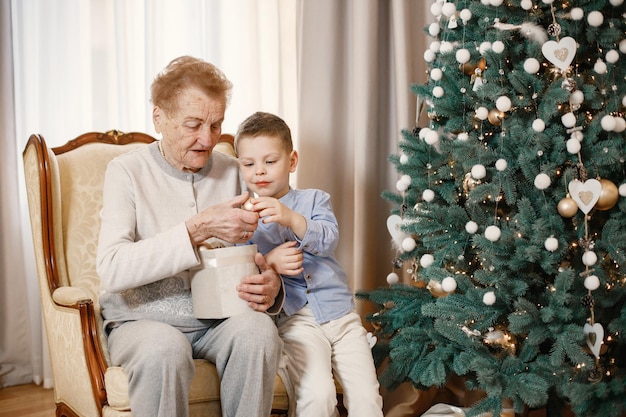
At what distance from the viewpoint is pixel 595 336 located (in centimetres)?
188

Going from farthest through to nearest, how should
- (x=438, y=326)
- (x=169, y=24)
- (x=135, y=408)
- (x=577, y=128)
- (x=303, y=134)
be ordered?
(x=169, y=24) → (x=303, y=134) → (x=438, y=326) → (x=577, y=128) → (x=135, y=408)

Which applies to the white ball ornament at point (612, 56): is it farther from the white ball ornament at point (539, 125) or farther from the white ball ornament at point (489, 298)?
the white ball ornament at point (489, 298)

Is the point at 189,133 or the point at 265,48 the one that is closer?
the point at 189,133

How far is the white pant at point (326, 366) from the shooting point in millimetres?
1845

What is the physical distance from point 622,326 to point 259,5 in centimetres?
216

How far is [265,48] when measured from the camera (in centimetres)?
331

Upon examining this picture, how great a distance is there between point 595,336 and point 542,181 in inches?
17.4

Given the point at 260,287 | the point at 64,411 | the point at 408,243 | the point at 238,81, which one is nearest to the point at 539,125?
the point at 408,243

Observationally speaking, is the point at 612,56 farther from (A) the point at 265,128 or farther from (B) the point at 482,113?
(A) the point at 265,128

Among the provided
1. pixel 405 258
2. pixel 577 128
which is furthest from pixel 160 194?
pixel 577 128

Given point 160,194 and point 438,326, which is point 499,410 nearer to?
point 438,326

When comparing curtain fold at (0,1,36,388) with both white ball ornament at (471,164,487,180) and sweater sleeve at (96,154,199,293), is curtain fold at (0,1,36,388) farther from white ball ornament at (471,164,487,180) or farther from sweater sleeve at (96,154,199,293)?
white ball ornament at (471,164,487,180)

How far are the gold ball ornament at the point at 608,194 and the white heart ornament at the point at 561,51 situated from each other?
1.10 ft

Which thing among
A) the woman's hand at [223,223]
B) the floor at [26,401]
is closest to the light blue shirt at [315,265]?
the woman's hand at [223,223]
